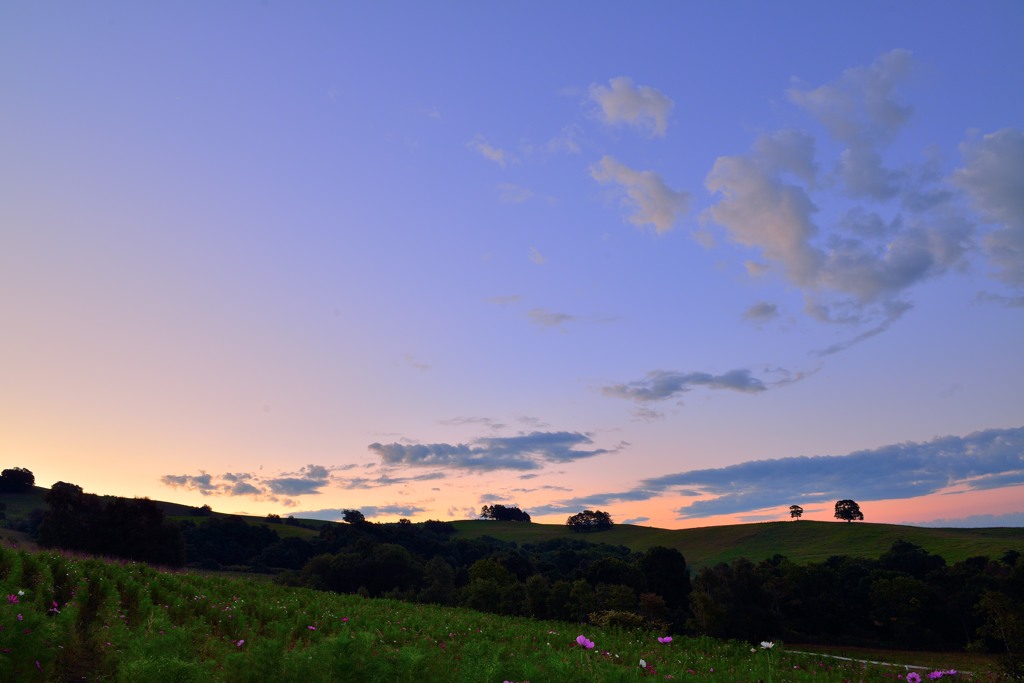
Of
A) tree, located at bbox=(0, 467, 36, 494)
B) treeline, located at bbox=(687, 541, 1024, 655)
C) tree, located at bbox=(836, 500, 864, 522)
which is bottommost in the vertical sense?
treeline, located at bbox=(687, 541, 1024, 655)

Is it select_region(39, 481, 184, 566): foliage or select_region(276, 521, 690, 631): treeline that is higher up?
select_region(39, 481, 184, 566): foliage

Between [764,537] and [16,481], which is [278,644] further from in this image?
[16,481]

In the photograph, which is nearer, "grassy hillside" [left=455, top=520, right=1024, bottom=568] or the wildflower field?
the wildflower field

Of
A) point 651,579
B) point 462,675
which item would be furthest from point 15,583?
point 651,579

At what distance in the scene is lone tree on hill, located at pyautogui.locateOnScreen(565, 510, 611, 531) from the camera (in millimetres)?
164875

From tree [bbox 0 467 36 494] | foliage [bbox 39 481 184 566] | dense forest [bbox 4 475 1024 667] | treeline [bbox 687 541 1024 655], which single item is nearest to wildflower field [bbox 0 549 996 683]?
dense forest [bbox 4 475 1024 667]

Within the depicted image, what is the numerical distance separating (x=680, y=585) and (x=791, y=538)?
6973 centimetres

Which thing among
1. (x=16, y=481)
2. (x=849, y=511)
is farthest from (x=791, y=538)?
(x=16, y=481)

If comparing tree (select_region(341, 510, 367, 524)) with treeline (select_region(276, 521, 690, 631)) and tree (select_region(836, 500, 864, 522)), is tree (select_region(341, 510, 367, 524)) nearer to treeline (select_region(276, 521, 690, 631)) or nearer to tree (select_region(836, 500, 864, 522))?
treeline (select_region(276, 521, 690, 631))

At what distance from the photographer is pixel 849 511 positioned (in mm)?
144125

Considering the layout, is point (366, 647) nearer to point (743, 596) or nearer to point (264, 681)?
point (264, 681)

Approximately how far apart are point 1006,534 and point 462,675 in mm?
145767

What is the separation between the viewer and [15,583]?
19.0 meters

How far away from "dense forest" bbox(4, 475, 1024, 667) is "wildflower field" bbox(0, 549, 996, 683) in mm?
15187
